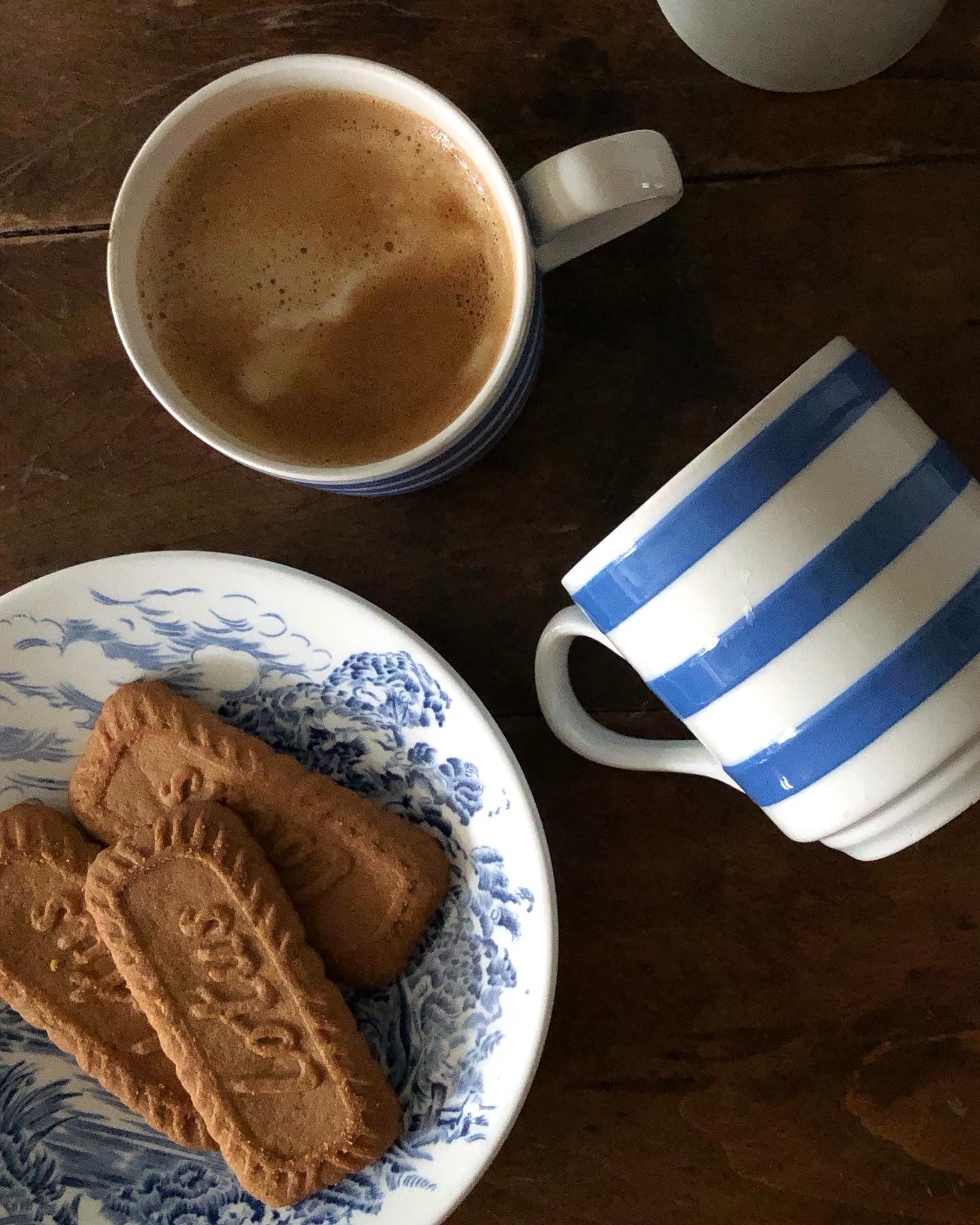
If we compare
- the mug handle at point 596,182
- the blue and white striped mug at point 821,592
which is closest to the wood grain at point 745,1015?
the blue and white striped mug at point 821,592

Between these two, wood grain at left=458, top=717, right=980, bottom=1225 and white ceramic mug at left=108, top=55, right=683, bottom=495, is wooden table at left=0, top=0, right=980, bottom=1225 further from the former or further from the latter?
white ceramic mug at left=108, top=55, right=683, bottom=495

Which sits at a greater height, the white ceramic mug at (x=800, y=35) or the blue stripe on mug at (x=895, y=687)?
the white ceramic mug at (x=800, y=35)

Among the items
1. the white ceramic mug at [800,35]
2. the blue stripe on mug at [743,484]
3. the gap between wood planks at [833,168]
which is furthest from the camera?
the gap between wood planks at [833,168]

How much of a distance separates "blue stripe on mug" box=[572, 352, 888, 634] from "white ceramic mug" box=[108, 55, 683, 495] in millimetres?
137

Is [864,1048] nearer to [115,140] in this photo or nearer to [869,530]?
[869,530]

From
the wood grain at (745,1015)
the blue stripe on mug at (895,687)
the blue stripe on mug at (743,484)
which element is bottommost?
the wood grain at (745,1015)

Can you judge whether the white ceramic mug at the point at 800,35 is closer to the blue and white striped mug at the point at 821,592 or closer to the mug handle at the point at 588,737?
the blue and white striped mug at the point at 821,592

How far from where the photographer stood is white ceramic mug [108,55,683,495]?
21.5 inches

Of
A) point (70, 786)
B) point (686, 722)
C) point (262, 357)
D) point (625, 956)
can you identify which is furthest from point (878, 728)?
point (70, 786)

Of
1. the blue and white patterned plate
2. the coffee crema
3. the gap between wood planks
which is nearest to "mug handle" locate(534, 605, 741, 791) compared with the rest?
the blue and white patterned plate

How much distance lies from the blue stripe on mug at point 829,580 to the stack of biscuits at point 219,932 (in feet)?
0.89

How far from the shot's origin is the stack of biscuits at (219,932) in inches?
26.3

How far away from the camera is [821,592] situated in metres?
0.49

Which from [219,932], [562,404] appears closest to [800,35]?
[562,404]
